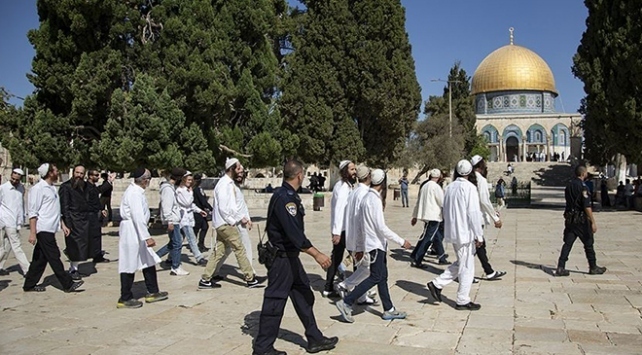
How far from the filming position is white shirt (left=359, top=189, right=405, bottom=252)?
600 cm

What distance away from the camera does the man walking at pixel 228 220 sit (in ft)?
25.1

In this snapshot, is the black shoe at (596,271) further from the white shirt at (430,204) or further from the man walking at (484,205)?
the white shirt at (430,204)

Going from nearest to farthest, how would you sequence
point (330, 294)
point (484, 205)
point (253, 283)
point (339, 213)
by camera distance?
point (339, 213) < point (330, 294) < point (253, 283) < point (484, 205)

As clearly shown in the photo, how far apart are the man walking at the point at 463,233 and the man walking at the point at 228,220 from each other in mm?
2654

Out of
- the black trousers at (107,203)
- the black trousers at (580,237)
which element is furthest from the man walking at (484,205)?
the black trousers at (107,203)

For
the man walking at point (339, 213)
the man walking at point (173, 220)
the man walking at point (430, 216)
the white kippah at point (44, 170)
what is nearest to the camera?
the man walking at point (339, 213)

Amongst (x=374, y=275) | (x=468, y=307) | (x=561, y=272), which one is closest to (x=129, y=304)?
(x=374, y=275)

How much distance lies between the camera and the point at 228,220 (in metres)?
7.61

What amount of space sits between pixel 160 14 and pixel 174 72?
1.71 metres

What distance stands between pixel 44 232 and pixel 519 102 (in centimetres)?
7917

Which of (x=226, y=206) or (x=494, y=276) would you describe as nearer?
(x=226, y=206)

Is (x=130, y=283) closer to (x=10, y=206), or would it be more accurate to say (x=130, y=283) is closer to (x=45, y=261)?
(x=45, y=261)

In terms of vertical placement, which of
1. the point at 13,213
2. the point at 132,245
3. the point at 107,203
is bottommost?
the point at 132,245

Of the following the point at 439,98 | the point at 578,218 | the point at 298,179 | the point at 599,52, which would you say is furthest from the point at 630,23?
the point at 439,98
